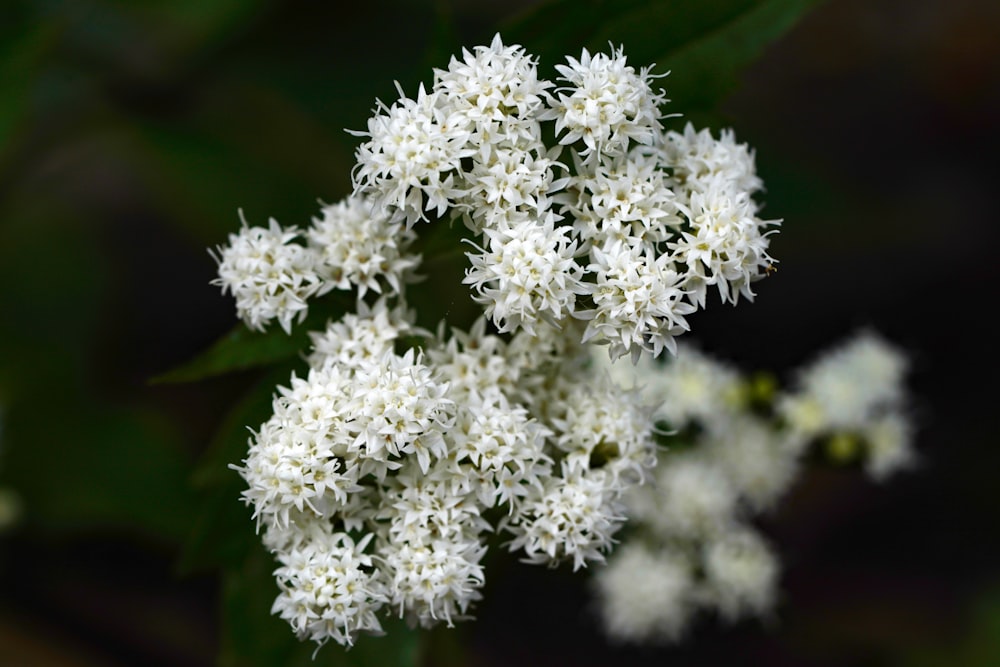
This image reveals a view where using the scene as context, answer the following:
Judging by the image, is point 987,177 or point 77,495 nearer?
point 77,495

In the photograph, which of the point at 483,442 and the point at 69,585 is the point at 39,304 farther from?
the point at 483,442

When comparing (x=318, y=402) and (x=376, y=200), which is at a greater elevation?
(x=376, y=200)

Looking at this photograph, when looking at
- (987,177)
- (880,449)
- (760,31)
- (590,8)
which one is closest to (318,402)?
(590,8)

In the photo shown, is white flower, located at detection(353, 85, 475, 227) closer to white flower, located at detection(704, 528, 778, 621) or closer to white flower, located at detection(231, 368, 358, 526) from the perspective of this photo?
white flower, located at detection(231, 368, 358, 526)

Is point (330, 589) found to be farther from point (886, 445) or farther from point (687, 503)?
point (886, 445)

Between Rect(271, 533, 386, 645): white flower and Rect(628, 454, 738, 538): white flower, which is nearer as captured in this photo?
Rect(271, 533, 386, 645): white flower

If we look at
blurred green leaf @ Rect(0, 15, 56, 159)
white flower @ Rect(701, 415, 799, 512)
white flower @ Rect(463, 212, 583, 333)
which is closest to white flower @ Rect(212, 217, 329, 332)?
white flower @ Rect(463, 212, 583, 333)

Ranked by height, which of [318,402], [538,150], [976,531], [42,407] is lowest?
[318,402]

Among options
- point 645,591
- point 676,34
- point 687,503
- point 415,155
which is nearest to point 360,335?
point 415,155
